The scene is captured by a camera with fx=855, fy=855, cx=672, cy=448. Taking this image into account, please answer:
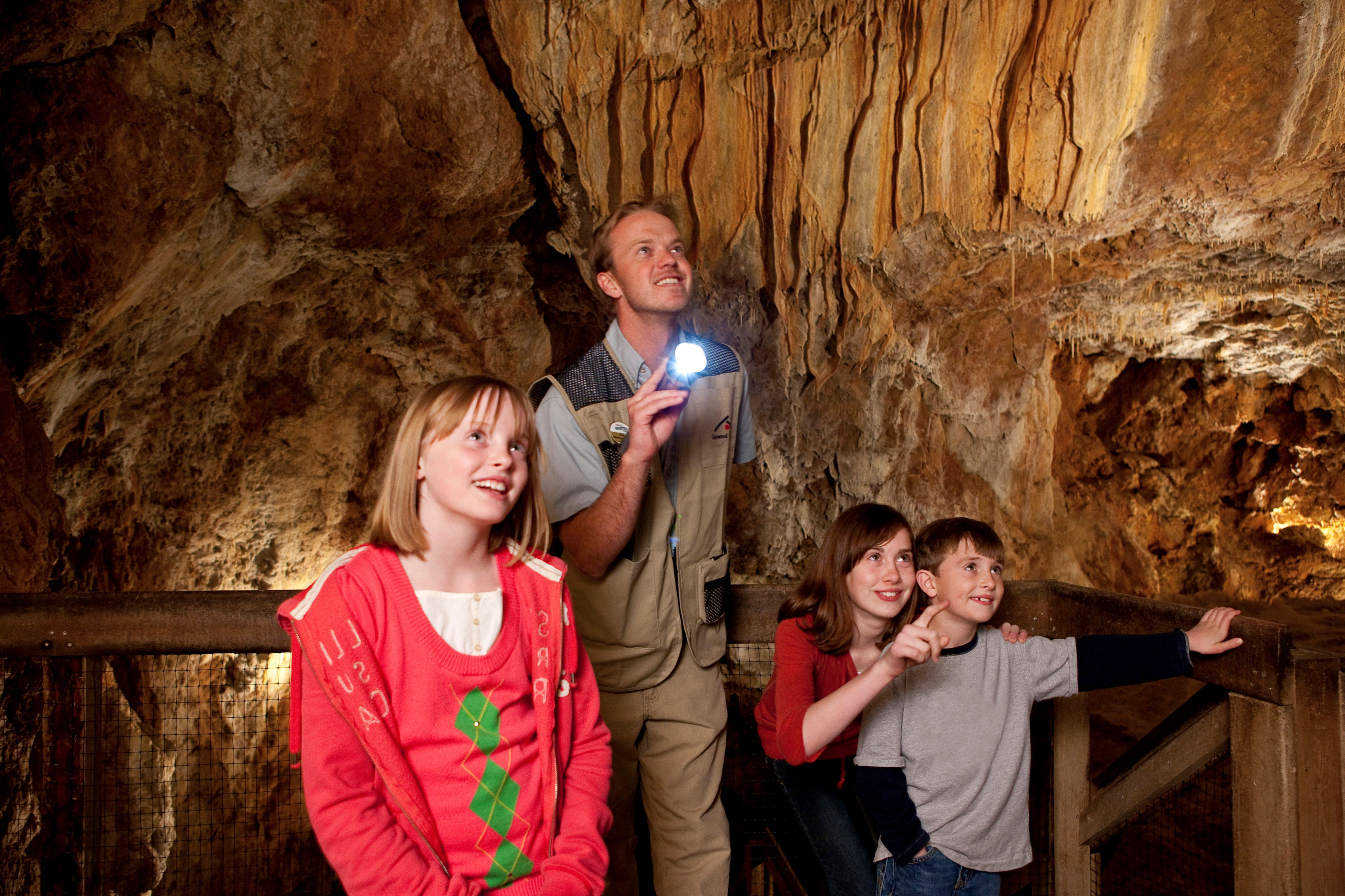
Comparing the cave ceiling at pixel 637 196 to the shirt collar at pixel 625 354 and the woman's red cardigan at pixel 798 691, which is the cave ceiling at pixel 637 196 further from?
the woman's red cardigan at pixel 798 691

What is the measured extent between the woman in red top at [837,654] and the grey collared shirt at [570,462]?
363mm

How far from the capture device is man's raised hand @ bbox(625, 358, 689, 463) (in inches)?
57.1

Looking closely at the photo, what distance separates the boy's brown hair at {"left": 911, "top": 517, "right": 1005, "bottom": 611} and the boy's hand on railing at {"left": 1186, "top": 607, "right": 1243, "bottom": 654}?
381 millimetres

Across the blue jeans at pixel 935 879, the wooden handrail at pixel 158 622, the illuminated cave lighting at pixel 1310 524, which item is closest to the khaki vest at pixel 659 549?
the blue jeans at pixel 935 879

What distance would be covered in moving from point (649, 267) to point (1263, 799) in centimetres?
156

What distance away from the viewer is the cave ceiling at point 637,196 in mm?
3117

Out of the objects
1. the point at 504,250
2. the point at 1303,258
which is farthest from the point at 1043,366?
the point at 504,250

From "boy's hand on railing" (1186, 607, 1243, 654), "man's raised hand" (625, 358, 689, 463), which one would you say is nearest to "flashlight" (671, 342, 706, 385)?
"man's raised hand" (625, 358, 689, 463)

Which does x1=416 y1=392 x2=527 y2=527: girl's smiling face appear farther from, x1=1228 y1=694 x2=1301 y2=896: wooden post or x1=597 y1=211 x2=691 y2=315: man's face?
x1=1228 y1=694 x2=1301 y2=896: wooden post

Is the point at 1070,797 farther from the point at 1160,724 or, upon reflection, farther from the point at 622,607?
the point at 622,607

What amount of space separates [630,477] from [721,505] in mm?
330

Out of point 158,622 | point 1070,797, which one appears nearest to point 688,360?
point 158,622

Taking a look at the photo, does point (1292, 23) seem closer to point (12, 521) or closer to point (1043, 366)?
point (1043, 366)

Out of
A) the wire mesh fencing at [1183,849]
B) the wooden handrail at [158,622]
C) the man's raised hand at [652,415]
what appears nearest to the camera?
the man's raised hand at [652,415]
